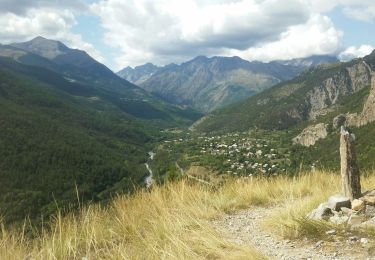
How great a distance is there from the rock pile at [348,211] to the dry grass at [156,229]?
370 mm

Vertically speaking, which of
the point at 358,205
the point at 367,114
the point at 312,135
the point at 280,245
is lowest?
the point at 312,135

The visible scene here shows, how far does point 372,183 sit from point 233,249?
564 cm

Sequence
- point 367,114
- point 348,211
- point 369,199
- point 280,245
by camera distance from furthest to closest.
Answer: point 367,114 < point 369,199 < point 348,211 < point 280,245

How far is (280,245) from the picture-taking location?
5.61 m

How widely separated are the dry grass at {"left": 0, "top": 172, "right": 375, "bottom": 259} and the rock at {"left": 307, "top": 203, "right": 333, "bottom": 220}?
0.64 feet

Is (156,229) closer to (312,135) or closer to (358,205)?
(358,205)

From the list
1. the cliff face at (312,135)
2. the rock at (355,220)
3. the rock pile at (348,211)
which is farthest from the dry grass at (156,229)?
the cliff face at (312,135)

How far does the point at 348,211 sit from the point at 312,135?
15952 centimetres

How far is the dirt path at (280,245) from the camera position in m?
5.03

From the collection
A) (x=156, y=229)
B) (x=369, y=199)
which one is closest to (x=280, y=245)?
(x=156, y=229)

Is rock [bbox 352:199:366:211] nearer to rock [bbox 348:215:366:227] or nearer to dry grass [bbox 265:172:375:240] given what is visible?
rock [bbox 348:215:366:227]

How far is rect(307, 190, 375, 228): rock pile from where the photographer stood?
6.28 metres

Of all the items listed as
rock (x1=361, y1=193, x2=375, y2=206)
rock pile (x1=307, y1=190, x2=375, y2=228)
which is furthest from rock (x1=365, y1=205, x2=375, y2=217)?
rock (x1=361, y1=193, x2=375, y2=206)

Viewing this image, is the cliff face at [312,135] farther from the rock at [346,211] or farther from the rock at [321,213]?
the rock at [321,213]
